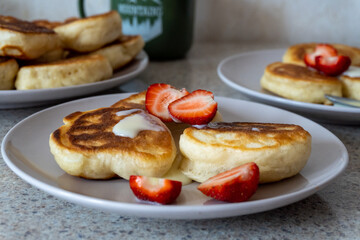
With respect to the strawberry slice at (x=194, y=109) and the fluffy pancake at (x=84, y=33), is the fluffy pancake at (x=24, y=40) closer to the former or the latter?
the fluffy pancake at (x=84, y=33)

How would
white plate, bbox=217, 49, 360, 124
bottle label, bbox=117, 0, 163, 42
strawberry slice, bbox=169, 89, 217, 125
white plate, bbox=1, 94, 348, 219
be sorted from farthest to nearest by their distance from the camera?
bottle label, bbox=117, 0, 163, 42 → white plate, bbox=217, 49, 360, 124 → strawberry slice, bbox=169, 89, 217, 125 → white plate, bbox=1, 94, 348, 219

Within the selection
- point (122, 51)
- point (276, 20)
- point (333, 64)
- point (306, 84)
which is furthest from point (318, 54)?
point (276, 20)

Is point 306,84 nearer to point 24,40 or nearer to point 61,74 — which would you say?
point 61,74

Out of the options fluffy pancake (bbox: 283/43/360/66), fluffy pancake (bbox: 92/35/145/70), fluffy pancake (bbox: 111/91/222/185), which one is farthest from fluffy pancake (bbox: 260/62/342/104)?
fluffy pancake (bbox: 92/35/145/70)

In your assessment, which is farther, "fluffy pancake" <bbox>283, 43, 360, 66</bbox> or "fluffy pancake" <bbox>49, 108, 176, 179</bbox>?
"fluffy pancake" <bbox>283, 43, 360, 66</bbox>

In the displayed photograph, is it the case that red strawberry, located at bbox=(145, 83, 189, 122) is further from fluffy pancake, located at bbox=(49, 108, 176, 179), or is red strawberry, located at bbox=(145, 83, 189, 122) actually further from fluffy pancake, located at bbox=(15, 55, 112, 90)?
fluffy pancake, located at bbox=(15, 55, 112, 90)

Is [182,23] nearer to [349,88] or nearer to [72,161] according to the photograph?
[349,88]

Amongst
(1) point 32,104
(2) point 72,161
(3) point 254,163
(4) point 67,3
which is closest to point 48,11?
(4) point 67,3

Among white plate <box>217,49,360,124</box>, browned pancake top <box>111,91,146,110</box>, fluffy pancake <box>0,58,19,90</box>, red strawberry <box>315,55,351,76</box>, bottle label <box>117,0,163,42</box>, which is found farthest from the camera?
bottle label <box>117,0,163,42</box>
